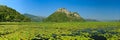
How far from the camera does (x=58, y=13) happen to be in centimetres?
15562

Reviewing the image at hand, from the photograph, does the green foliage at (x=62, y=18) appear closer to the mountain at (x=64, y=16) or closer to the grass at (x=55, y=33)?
the mountain at (x=64, y=16)

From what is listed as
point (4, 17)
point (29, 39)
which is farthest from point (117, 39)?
point (4, 17)

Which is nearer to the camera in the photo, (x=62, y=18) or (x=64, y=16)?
(x=62, y=18)

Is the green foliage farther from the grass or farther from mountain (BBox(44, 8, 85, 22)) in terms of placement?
the grass

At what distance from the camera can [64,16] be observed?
503 ft

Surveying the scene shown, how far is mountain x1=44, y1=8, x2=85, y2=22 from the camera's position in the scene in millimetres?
146400

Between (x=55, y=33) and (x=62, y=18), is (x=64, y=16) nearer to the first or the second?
(x=62, y=18)

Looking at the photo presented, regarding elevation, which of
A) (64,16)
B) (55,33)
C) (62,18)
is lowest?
(55,33)

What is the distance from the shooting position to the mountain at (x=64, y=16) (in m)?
146

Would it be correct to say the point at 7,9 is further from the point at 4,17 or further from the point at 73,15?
the point at 73,15

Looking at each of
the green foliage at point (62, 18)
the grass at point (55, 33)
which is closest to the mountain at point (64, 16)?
the green foliage at point (62, 18)

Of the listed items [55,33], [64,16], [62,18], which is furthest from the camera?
[64,16]

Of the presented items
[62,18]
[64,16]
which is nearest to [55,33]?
[62,18]

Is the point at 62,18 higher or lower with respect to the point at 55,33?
higher
